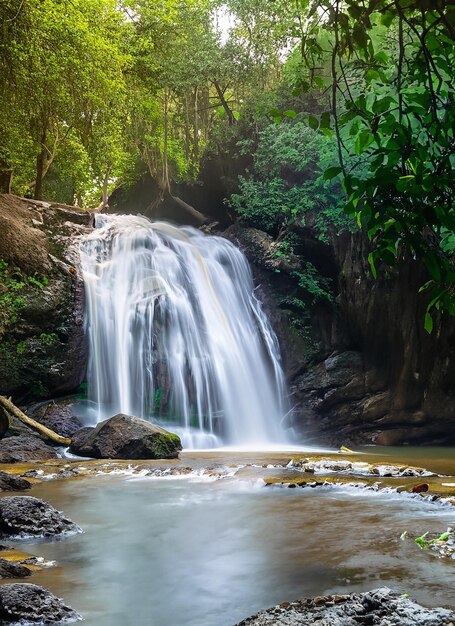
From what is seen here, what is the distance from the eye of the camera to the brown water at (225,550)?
3924 millimetres

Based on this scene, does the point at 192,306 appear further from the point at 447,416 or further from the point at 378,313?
the point at 447,416

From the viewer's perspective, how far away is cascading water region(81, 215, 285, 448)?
14.5 meters

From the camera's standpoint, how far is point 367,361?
52.0ft

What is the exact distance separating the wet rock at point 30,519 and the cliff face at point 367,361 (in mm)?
10595

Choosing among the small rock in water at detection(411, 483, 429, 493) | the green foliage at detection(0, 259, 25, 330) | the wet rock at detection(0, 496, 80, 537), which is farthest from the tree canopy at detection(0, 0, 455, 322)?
the wet rock at detection(0, 496, 80, 537)

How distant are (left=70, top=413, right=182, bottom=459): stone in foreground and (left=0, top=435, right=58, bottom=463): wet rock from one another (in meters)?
0.61

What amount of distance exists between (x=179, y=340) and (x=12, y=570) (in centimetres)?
1144

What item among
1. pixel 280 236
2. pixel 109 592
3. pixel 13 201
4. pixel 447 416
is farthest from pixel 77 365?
pixel 109 592

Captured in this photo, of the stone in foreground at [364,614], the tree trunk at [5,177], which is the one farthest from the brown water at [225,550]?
the tree trunk at [5,177]

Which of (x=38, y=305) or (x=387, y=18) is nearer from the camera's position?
(x=387, y=18)

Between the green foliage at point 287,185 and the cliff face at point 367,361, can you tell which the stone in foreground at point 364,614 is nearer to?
the cliff face at point 367,361

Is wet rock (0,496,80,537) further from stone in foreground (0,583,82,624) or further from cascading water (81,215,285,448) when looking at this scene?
cascading water (81,215,285,448)

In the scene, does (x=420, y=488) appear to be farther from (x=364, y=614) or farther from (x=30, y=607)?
(x=30, y=607)

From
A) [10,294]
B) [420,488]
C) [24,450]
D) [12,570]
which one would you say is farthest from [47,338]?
[12,570]
